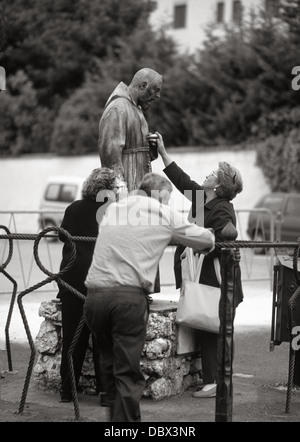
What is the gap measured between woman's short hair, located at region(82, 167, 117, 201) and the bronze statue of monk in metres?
0.44

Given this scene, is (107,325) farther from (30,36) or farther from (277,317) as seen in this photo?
(30,36)

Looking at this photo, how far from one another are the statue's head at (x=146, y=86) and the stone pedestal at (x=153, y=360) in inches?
63.1

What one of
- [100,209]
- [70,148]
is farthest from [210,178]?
[70,148]

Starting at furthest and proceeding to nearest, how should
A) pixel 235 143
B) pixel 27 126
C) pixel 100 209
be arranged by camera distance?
pixel 27 126 → pixel 235 143 → pixel 100 209

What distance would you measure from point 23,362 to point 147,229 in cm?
320

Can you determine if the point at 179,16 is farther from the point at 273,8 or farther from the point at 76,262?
the point at 76,262

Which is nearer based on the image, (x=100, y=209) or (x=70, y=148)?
(x=100, y=209)

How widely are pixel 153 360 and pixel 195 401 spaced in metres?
0.43

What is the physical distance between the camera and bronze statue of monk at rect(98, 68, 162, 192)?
678 centimetres

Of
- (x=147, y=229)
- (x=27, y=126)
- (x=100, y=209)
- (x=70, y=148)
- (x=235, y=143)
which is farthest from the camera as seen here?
(x=27, y=126)

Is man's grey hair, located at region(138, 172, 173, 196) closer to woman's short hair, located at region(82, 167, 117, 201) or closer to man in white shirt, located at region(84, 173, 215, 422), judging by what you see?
man in white shirt, located at region(84, 173, 215, 422)

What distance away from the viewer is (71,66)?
35.7 m

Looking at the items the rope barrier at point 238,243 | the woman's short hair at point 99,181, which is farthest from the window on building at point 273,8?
the rope barrier at point 238,243

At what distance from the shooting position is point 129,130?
686 cm
